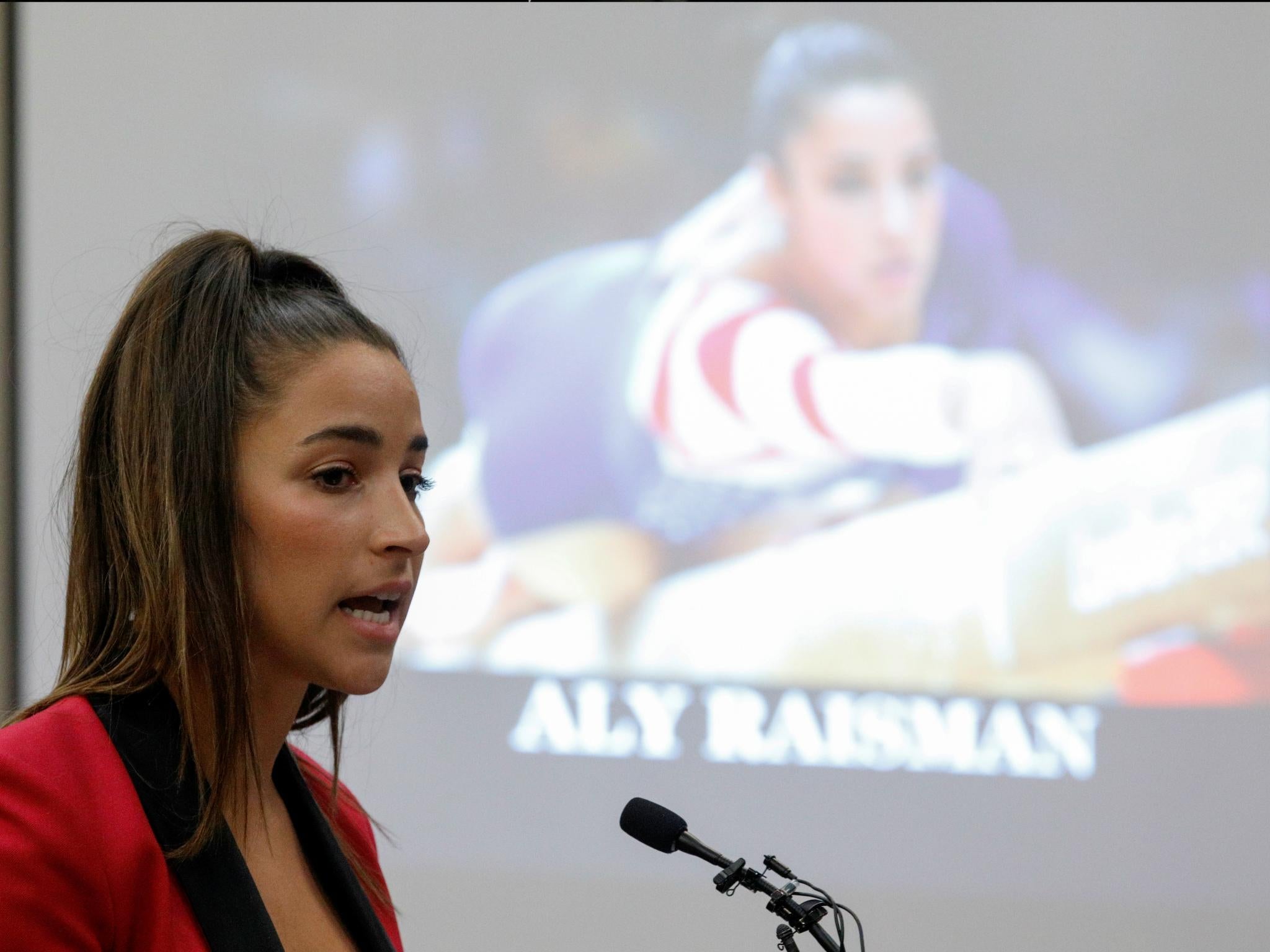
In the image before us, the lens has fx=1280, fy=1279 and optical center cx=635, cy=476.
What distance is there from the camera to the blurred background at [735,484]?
2881mm

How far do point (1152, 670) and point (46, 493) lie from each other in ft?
8.91

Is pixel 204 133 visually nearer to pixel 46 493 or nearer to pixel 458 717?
pixel 46 493

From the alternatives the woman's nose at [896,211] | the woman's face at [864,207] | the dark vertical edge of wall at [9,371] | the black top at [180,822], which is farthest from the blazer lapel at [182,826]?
the dark vertical edge of wall at [9,371]

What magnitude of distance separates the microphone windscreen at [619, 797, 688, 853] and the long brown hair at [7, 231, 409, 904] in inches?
14.8

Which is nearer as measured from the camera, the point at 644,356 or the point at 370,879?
the point at 370,879

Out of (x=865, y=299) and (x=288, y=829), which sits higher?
(x=865, y=299)

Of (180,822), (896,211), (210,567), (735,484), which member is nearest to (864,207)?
(896,211)

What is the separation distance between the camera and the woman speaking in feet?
3.57

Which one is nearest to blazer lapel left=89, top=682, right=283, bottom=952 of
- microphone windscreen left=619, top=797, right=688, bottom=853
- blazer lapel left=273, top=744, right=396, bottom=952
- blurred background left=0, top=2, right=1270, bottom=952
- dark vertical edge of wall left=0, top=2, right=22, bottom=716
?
blazer lapel left=273, top=744, right=396, bottom=952

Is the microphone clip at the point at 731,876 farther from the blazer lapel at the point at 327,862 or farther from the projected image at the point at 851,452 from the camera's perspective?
A: the projected image at the point at 851,452

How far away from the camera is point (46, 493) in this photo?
326cm

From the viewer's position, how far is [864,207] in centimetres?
303

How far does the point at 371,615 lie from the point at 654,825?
0.37 metres

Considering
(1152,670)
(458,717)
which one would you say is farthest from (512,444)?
(1152,670)
